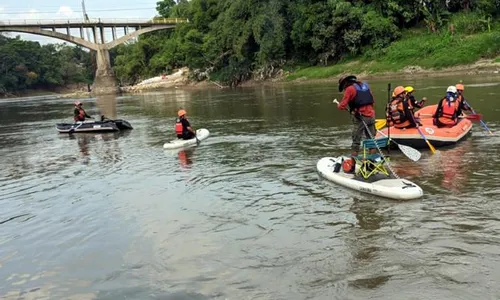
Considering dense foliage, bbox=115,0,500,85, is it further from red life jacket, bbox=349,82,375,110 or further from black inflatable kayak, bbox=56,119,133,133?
red life jacket, bbox=349,82,375,110

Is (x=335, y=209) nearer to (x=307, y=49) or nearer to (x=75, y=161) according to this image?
(x=75, y=161)

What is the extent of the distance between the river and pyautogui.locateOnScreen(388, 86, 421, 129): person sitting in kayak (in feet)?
3.98

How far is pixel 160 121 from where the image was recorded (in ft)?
75.4

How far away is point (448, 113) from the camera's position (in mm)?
11266

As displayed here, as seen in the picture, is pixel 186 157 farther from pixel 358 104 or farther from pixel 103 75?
pixel 103 75

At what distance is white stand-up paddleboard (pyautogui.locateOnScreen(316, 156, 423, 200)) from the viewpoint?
6.95 m

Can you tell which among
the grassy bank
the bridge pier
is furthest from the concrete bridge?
the grassy bank

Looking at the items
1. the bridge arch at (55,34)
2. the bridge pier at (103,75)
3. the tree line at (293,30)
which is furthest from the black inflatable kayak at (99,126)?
the bridge pier at (103,75)

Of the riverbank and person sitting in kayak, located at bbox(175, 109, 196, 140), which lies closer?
person sitting in kayak, located at bbox(175, 109, 196, 140)

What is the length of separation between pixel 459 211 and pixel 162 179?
607 centimetres

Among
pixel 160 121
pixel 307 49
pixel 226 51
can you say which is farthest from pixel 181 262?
pixel 226 51

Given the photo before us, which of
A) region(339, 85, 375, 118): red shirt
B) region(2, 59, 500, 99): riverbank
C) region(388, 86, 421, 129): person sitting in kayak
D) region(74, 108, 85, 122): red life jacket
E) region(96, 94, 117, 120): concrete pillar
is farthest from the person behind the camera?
region(2, 59, 500, 99): riverbank

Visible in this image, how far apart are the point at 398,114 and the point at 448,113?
1.32 meters

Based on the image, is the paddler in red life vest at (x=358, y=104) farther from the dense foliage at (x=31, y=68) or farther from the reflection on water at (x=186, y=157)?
the dense foliage at (x=31, y=68)
